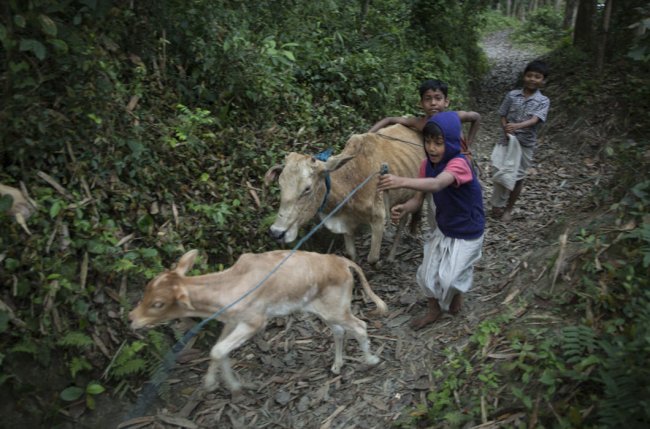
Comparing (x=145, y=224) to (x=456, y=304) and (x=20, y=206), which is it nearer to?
(x=20, y=206)

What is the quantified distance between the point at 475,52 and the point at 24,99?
600 inches

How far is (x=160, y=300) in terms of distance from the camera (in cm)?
383

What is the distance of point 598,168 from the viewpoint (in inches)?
360

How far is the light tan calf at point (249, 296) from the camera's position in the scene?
3883 mm

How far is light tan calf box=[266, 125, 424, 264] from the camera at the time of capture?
5.26 m

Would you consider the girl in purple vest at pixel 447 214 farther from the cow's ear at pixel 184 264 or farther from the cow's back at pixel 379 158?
the cow's ear at pixel 184 264

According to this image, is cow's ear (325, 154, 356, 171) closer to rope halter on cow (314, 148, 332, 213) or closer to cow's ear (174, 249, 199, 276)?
rope halter on cow (314, 148, 332, 213)

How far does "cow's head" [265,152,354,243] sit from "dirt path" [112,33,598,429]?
1.22 metres

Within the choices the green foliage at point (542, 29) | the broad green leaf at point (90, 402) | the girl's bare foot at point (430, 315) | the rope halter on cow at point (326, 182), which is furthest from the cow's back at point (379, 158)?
the green foliage at point (542, 29)

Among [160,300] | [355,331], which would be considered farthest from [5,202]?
[355,331]

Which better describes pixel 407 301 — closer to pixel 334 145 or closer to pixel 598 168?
pixel 334 145

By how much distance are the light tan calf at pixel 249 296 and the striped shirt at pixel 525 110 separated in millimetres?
4195

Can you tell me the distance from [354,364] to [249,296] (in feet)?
5.08

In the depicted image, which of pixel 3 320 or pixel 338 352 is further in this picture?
pixel 338 352
